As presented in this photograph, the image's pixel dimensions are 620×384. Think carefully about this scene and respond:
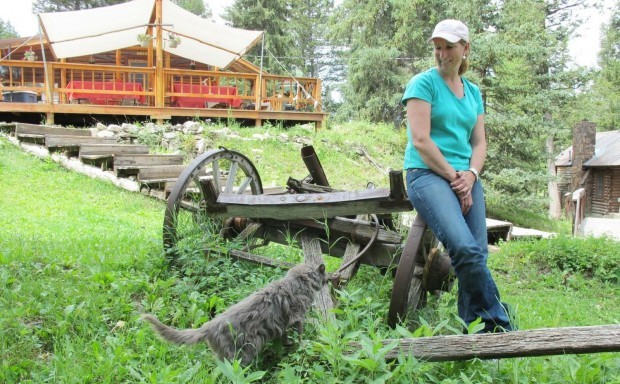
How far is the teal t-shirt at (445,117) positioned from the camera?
3174 mm

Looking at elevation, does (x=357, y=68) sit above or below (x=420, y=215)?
above

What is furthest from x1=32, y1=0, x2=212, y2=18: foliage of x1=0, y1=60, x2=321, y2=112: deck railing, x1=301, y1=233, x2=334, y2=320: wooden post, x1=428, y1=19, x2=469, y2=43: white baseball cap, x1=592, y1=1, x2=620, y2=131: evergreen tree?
x1=428, y1=19, x2=469, y2=43: white baseball cap

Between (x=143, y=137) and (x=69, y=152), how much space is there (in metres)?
1.84

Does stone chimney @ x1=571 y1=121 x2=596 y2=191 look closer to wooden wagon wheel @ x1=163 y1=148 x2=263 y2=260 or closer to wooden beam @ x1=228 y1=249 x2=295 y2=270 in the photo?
wooden wagon wheel @ x1=163 y1=148 x2=263 y2=260

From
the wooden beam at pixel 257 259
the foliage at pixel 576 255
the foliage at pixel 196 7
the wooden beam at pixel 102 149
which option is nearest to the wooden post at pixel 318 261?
the wooden beam at pixel 257 259

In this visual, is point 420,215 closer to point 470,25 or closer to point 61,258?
point 61,258

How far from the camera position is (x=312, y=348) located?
287 cm

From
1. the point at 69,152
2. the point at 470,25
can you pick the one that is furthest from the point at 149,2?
the point at 470,25

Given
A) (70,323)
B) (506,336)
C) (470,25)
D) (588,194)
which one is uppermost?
(470,25)

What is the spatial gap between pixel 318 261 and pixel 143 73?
14078 millimetres

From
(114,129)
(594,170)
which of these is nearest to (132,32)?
(114,129)

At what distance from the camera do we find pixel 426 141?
311 cm

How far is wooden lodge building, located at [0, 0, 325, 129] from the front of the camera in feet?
46.0

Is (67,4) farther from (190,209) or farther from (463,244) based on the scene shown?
(463,244)
